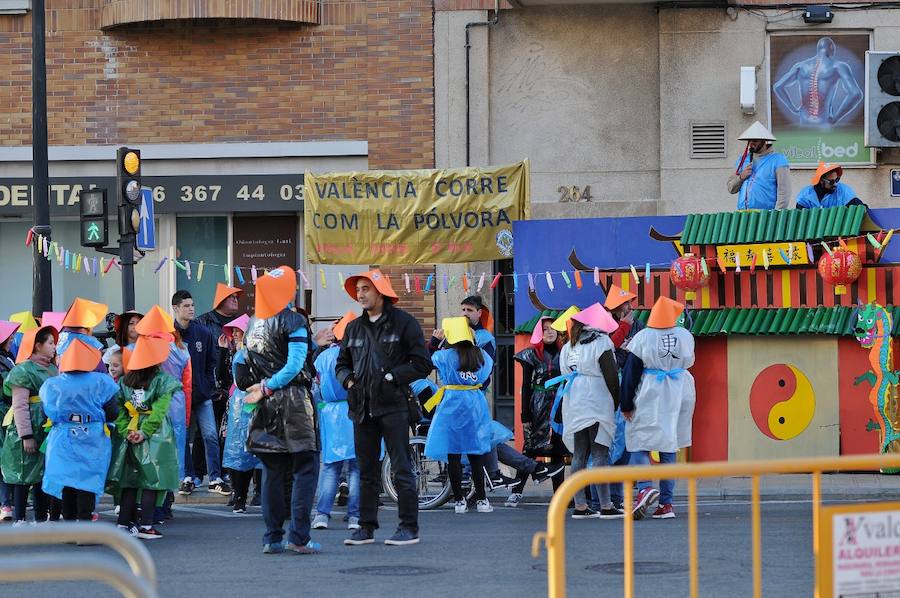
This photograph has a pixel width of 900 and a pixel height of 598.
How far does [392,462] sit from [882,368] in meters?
6.14

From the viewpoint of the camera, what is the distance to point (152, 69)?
20.6 metres

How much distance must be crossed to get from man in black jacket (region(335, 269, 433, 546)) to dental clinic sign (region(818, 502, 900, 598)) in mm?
5351

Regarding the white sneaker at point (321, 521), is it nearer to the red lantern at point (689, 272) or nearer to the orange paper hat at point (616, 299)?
the orange paper hat at point (616, 299)

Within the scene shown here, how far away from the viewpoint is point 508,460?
14.1m

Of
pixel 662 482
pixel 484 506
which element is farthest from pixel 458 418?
pixel 662 482

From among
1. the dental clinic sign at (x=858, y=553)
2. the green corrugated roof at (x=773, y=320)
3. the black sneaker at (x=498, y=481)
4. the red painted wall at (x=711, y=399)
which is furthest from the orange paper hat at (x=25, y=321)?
the dental clinic sign at (x=858, y=553)

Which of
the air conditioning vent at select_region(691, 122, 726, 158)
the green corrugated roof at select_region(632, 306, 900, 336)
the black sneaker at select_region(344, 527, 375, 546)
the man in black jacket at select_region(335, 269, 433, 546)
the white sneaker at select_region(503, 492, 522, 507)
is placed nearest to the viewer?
the man in black jacket at select_region(335, 269, 433, 546)

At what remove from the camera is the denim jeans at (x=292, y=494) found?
34.2 feet

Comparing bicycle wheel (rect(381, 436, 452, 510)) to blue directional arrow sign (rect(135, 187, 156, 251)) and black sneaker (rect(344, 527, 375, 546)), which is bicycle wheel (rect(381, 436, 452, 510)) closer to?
black sneaker (rect(344, 527, 375, 546))

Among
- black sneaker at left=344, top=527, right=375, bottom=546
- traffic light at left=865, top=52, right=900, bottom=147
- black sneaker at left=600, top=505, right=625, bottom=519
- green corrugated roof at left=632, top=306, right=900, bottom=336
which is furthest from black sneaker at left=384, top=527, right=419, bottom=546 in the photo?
traffic light at left=865, top=52, right=900, bottom=147

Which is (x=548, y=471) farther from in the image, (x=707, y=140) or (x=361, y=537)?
(x=707, y=140)

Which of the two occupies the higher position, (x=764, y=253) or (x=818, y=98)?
(x=818, y=98)

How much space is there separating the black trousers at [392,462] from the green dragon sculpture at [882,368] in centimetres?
603

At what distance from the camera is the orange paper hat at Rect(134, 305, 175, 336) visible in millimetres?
12469
